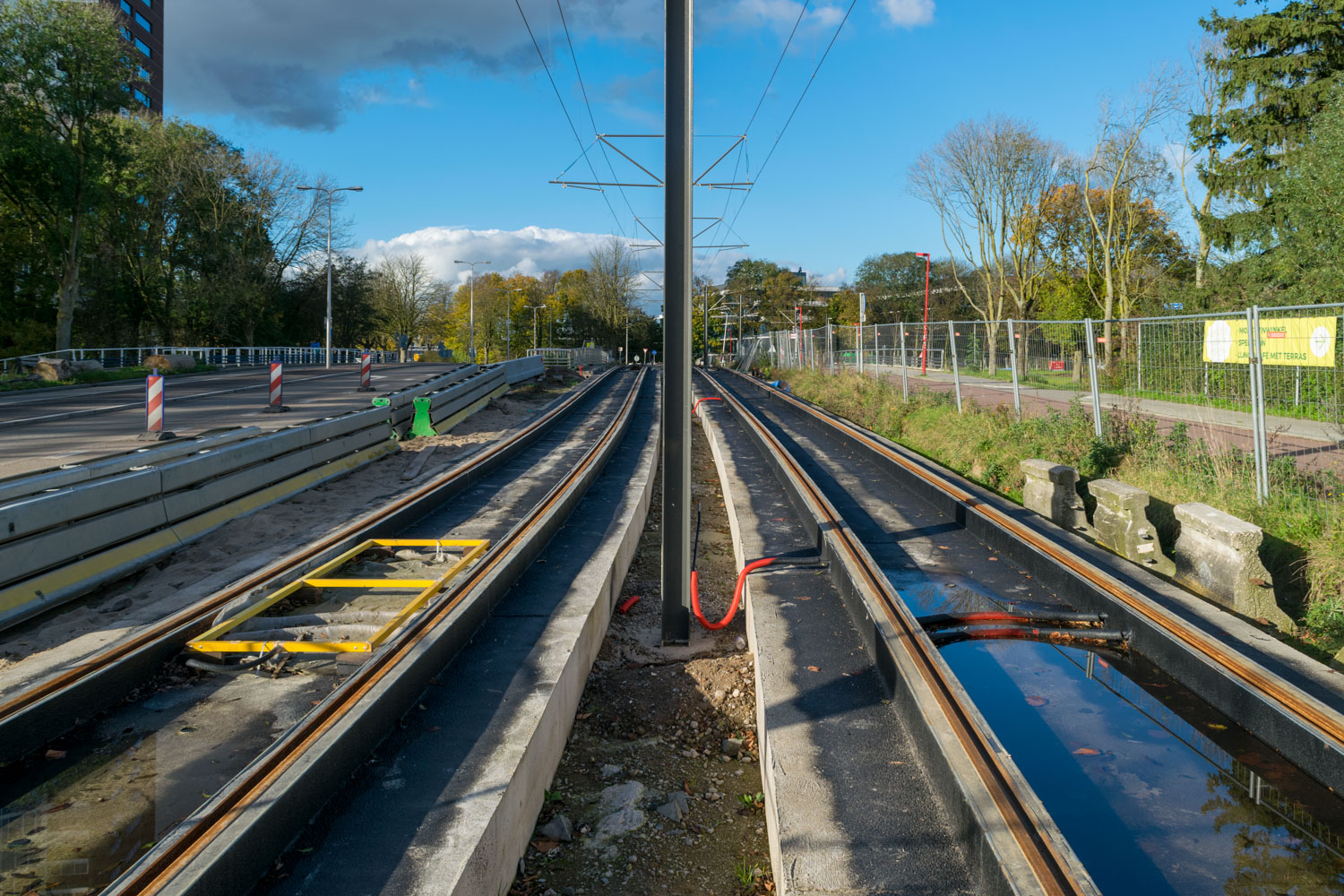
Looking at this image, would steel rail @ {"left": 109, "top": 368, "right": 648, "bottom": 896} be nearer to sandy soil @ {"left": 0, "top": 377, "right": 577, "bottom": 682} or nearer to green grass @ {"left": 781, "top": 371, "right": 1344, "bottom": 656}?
sandy soil @ {"left": 0, "top": 377, "right": 577, "bottom": 682}

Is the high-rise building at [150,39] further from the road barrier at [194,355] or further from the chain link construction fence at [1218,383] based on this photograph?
the chain link construction fence at [1218,383]

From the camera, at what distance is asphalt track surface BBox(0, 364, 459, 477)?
13.7 metres

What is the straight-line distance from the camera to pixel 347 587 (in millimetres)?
7273

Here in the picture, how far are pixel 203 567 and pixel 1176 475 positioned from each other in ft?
33.4

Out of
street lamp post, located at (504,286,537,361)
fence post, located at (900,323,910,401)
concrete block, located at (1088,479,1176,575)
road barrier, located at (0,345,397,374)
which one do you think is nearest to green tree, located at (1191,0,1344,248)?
fence post, located at (900,323,910,401)

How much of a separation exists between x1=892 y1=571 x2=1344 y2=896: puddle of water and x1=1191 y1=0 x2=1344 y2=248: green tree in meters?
24.3

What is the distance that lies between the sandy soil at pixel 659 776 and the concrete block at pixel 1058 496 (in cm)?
421

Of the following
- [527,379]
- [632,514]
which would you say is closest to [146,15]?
[527,379]

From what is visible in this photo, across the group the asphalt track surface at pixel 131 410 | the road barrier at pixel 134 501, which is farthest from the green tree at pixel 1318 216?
the asphalt track surface at pixel 131 410

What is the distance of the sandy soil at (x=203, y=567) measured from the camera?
5.68 m

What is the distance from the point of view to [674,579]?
7.14 m

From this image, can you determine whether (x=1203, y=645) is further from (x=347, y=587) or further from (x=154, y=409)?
(x=154, y=409)

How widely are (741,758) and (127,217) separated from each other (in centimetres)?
5205

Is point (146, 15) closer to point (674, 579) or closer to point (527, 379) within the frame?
point (527, 379)
